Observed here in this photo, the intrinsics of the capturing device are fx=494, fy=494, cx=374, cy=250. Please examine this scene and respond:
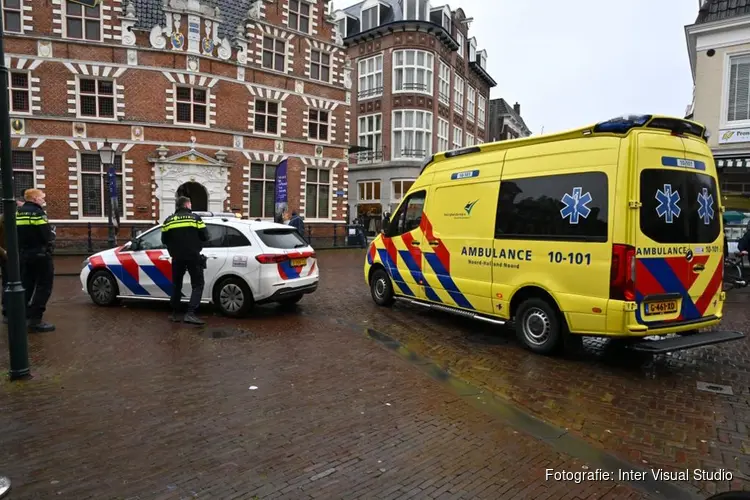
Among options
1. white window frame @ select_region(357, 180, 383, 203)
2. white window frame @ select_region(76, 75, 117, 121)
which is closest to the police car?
white window frame @ select_region(76, 75, 117, 121)

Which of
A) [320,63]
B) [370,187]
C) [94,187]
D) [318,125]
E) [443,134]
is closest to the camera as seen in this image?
[94,187]

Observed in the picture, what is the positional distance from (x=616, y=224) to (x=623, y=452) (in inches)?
95.0

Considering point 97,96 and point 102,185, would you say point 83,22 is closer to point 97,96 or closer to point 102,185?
point 97,96

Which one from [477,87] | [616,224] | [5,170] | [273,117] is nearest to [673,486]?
[616,224]

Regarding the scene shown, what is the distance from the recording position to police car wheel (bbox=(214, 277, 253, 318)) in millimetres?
7980

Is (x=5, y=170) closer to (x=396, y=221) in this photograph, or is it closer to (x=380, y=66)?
(x=396, y=221)

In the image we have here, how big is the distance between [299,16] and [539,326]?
24.2 meters

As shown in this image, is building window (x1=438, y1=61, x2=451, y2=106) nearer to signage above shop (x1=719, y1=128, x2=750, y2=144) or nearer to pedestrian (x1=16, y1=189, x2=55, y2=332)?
signage above shop (x1=719, y1=128, x2=750, y2=144)

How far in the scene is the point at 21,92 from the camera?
19953 millimetres

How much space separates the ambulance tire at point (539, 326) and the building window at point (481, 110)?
40554mm

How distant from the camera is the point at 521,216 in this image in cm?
627

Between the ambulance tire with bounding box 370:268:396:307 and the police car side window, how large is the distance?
2912mm

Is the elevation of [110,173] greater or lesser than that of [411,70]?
lesser

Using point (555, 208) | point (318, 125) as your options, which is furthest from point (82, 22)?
point (555, 208)
